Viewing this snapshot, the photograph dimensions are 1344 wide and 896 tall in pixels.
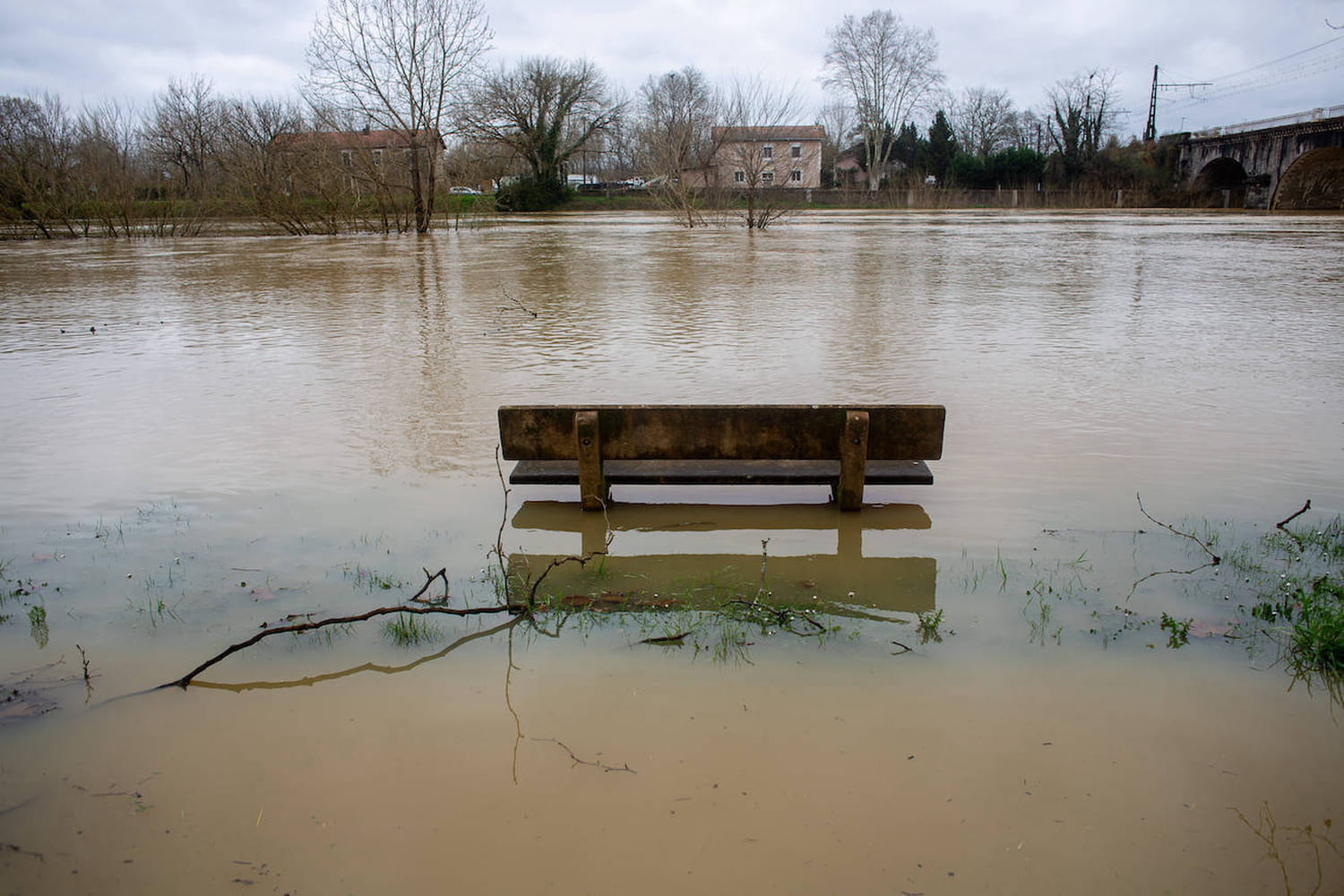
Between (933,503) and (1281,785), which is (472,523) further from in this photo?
(1281,785)

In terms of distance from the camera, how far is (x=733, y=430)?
5.53 m

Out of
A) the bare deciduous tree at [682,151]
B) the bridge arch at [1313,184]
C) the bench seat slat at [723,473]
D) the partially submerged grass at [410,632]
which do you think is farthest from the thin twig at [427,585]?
the bridge arch at [1313,184]

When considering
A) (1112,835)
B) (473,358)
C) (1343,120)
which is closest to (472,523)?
(1112,835)

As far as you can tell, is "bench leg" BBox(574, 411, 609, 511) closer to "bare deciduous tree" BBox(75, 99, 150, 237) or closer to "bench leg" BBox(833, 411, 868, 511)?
"bench leg" BBox(833, 411, 868, 511)

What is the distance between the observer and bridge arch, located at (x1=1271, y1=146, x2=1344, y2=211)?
2212 inches

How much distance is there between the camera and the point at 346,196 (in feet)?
120

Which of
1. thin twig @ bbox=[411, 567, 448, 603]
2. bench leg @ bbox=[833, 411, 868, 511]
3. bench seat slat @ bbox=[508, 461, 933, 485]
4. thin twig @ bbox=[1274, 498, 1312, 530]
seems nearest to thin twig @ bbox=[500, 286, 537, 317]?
bench seat slat @ bbox=[508, 461, 933, 485]

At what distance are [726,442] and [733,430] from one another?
84 millimetres

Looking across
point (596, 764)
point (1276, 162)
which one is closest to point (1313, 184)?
point (1276, 162)

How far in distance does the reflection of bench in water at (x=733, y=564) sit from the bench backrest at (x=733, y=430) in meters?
0.43

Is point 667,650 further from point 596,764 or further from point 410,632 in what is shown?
point 410,632

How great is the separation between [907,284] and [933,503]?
41.7ft

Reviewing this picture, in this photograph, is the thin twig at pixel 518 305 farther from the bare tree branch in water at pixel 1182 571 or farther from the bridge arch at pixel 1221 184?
the bridge arch at pixel 1221 184

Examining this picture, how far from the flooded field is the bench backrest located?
47 centimetres
